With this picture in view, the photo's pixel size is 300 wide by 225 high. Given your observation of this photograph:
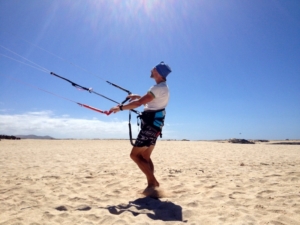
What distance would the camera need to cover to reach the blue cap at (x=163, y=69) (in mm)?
4160

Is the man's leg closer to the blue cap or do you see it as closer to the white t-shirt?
the white t-shirt

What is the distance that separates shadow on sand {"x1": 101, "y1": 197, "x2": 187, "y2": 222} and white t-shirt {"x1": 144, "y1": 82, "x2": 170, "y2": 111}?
1.56 m

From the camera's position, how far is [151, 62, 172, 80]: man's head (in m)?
4.16

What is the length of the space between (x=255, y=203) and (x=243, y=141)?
82.7ft

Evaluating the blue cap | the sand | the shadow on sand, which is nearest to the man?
the blue cap

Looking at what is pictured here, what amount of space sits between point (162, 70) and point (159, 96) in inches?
19.1

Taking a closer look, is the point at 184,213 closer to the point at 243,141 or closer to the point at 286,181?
the point at 286,181

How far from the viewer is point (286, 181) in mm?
4824

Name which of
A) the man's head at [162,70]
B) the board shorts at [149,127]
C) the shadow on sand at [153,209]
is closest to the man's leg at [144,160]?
the board shorts at [149,127]

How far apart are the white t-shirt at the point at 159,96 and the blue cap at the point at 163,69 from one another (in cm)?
17

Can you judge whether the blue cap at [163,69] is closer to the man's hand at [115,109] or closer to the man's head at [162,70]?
the man's head at [162,70]

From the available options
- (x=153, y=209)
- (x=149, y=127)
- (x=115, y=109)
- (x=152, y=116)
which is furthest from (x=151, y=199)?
(x=115, y=109)

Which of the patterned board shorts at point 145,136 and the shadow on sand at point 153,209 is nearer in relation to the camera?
the shadow on sand at point 153,209

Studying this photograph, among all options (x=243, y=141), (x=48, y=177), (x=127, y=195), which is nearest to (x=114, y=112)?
(x=127, y=195)
